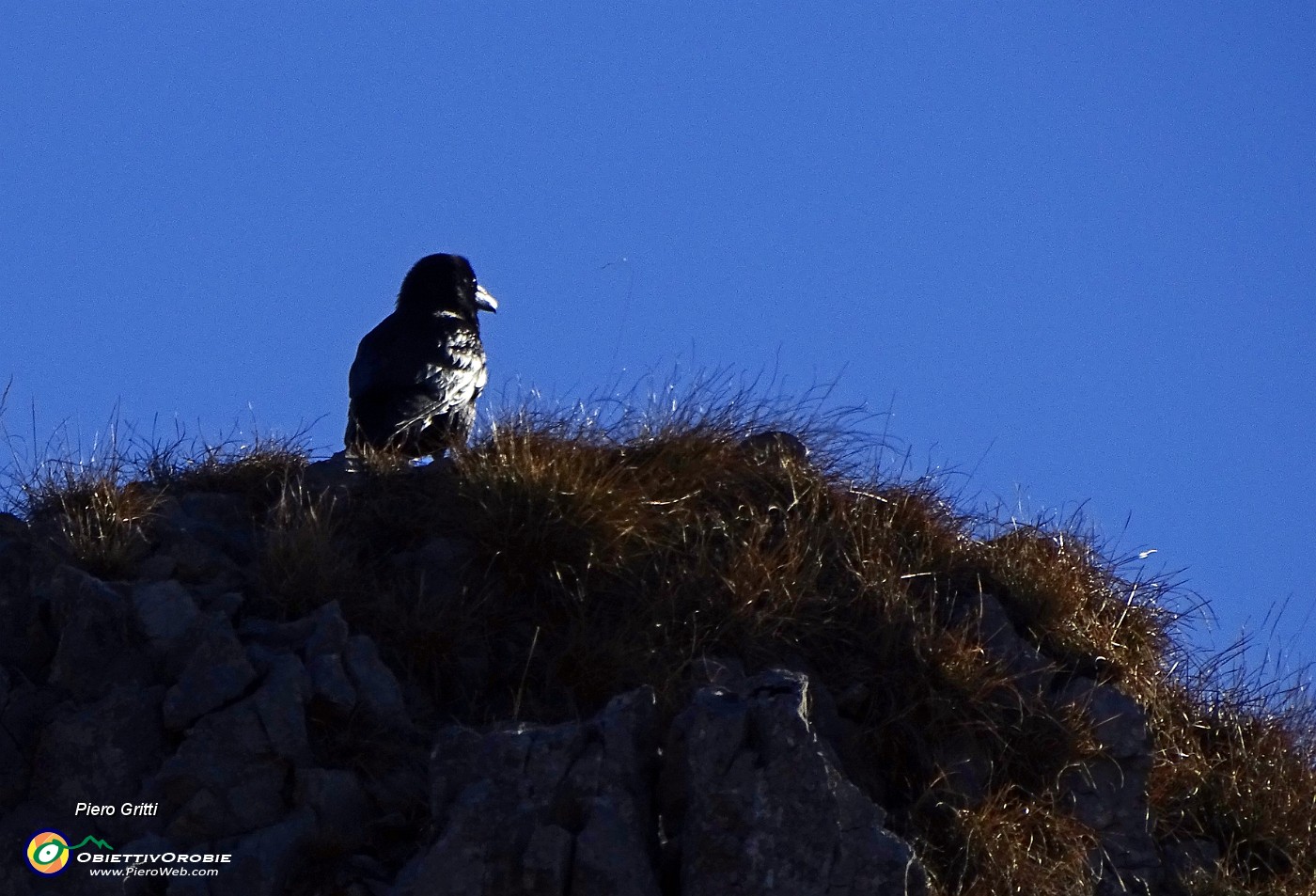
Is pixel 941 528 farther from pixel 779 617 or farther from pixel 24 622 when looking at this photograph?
pixel 24 622

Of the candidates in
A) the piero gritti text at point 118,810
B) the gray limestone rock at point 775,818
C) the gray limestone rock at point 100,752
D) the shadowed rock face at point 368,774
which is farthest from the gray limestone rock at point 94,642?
the gray limestone rock at point 775,818

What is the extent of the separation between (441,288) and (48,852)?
7058 millimetres

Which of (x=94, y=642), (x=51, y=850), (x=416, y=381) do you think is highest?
(x=416, y=381)

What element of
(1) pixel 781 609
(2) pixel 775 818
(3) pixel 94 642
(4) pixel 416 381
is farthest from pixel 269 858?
(4) pixel 416 381

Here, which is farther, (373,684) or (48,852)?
(373,684)

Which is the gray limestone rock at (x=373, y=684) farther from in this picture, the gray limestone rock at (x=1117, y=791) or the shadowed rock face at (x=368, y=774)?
the gray limestone rock at (x=1117, y=791)

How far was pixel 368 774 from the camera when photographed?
7719 mm

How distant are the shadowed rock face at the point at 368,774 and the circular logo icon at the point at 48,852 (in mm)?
58

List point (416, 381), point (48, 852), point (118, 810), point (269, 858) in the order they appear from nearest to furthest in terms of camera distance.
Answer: point (269, 858) → point (48, 852) → point (118, 810) → point (416, 381)

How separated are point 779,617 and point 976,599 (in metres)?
1.28

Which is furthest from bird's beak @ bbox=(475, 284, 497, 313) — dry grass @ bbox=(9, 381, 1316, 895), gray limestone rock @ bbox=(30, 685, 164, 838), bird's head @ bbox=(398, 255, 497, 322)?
gray limestone rock @ bbox=(30, 685, 164, 838)

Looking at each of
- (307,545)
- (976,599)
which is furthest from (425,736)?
(976,599)

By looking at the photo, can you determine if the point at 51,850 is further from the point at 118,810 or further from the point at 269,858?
the point at 269,858

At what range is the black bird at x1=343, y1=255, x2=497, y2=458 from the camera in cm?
1187
